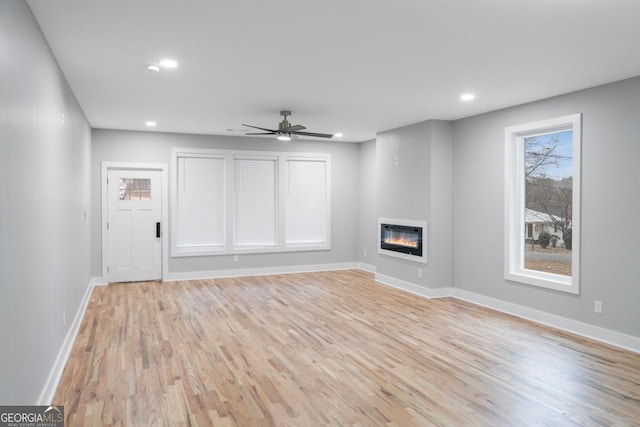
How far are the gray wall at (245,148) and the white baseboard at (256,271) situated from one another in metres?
0.07

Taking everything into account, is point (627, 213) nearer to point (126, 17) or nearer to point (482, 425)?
point (482, 425)

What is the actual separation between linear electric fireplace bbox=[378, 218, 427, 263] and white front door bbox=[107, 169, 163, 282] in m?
3.99

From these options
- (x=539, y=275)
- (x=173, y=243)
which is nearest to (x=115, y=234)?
(x=173, y=243)

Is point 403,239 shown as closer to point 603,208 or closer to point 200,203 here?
point 603,208

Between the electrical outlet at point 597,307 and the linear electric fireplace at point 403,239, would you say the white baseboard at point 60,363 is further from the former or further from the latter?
the electrical outlet at point 597,307

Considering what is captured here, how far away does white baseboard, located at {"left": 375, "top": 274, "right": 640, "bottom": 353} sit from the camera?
4.25m

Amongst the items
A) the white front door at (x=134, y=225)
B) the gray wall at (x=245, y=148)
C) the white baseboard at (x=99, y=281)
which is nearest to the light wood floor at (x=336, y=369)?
the white baseboard at (x=99, y=281)

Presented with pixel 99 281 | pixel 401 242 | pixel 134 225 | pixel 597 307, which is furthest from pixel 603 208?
pixel 99 281

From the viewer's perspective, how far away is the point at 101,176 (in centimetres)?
730

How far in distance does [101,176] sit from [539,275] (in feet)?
22.4

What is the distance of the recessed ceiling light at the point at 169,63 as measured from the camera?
12.2ft

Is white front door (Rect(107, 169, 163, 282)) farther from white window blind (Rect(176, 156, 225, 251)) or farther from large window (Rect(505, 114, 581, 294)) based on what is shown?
large window (Rect(505, 114, 581, 294))

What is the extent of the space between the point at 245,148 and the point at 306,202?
1.64 m

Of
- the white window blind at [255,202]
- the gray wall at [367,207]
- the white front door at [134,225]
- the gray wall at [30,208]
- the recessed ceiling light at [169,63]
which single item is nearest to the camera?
the gray wall at [30,208]
